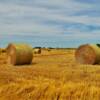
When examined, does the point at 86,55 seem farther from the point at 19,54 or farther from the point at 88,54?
the point at 19,54

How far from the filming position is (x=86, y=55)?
21.6 metres

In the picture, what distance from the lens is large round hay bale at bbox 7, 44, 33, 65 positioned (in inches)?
810

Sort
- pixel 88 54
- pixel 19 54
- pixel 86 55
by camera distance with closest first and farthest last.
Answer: pixel 19 54
pixel 88 54
pixel 86 55

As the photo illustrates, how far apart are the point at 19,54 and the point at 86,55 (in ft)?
13.9

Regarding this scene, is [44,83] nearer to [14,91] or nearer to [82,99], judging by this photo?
[14,91]

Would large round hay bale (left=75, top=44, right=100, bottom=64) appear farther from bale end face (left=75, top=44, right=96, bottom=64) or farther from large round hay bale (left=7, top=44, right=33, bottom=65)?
large round hay bale (left=7, top=44, right=33, bottom=65)

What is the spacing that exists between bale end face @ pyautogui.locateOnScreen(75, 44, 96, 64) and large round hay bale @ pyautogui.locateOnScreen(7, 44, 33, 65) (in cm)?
323

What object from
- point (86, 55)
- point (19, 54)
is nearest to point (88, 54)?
point (86, 55)

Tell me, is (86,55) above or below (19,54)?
below

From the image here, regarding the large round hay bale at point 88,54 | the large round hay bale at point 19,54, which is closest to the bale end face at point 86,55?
the large round hay bale at point 88,54

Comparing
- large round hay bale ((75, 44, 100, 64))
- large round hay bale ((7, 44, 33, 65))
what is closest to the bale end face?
large round hay bale ((75, 44, 100, 64))

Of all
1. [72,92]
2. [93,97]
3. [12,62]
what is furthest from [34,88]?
[12,62]

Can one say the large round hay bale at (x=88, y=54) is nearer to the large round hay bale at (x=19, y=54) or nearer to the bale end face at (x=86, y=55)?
the bale end face at (x=86, y=55)

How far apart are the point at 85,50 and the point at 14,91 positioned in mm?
10869
